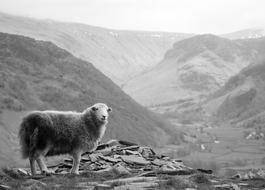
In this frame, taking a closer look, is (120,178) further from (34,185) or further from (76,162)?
(34,185)

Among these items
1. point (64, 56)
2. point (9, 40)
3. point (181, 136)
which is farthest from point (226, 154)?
point (9, 40)

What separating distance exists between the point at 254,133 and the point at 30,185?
15995cm

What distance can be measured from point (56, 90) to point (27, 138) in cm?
7106

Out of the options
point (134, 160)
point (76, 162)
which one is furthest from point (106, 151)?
point (76, 162)

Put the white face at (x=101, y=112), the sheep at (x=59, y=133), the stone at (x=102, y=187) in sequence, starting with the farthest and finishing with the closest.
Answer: the white face at (x=101, y=112) < the sheep at (x=59, y=133) < the stone at (x=102, y=187)

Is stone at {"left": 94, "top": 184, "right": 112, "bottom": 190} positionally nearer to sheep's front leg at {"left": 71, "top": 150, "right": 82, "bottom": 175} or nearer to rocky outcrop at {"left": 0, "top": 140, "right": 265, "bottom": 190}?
rocky outcrop at {"left": 0, "top": 140, "right": 265, "bottom": 190}

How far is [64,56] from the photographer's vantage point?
112 m

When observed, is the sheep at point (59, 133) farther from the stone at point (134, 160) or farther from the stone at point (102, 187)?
the stone at point (102, 187)

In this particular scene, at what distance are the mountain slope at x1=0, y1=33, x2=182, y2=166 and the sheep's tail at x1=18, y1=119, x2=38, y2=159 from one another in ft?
143

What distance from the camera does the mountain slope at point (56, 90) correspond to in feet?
251

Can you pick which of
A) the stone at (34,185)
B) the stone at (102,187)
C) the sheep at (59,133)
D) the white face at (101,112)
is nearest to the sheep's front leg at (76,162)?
the sheep at (59,133)

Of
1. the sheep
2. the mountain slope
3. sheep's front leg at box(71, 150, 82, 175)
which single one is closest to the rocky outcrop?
sheep's front leg at box(71, 150, 82, 175)

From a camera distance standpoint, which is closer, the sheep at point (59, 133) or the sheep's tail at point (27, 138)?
the sheep's tail at point (27, 138)

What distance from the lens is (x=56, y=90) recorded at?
89.6 metres
